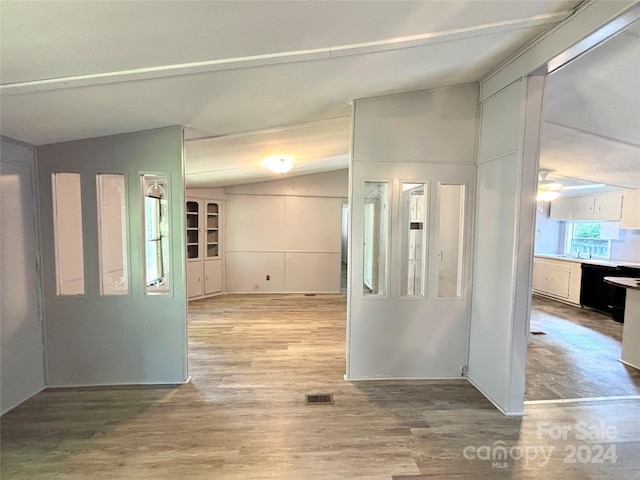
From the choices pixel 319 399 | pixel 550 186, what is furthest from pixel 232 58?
pixel 550 186

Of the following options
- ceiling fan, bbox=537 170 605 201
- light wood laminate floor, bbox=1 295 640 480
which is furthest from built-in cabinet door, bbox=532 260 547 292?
light wood laminate floor, bbox=1 295 640 480

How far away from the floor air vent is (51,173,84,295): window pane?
7.61 ft

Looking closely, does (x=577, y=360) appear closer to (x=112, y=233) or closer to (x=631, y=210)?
(x=631, y=210)

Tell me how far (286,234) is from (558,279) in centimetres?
581

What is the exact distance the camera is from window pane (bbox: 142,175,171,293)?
2.91 meters

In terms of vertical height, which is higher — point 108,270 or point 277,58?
point 277,58

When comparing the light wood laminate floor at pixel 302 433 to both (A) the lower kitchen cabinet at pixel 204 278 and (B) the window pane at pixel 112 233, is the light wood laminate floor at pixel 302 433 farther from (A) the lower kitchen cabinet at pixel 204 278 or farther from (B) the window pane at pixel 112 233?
(A) the lower kitchen cabinet at pixel 204 278

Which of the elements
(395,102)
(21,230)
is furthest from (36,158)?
(395,102)

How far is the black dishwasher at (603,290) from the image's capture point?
5078 millimetres

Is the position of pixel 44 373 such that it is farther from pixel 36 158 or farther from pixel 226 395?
pixel 36 158

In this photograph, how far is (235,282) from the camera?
6988mm

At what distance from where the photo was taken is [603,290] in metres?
5.44

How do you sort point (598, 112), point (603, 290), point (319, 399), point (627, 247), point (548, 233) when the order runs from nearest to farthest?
1. point (319, 399)
2. point (598, 112)
3. point (603, 290)
4. point (627, 247)
5. point (548, 233)

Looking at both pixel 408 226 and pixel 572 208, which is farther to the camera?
pixel 572 208
